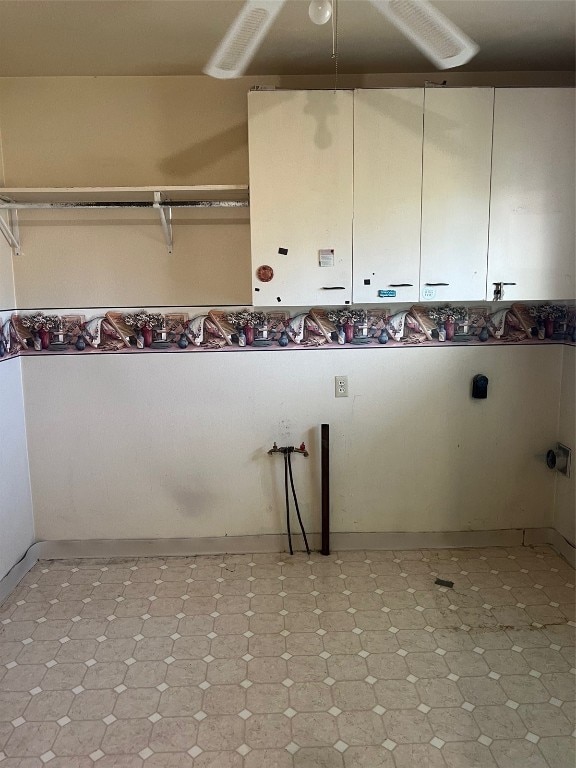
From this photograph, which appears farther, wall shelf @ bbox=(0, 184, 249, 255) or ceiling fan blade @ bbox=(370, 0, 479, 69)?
wall shelf @ bbox=(0, 184, 249, 255)

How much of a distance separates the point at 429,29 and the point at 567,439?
2099 millimetres

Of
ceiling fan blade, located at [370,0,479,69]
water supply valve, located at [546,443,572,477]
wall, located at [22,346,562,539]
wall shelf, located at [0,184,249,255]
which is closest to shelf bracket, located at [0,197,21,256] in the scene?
wall shelf, located at [0,184,249,255]

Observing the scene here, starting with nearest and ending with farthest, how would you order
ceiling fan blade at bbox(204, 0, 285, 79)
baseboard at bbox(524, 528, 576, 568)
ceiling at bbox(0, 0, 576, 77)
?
1. ceiling fan blade at bbox(204, 0, 285, 79)
2. ceiling at bbox(0, 0, 576, 77)
3. baseboard at bbox(524, 528, 576, 568)

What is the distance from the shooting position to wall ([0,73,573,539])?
267cm

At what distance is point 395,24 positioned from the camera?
5.02ft

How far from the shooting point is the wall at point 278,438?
9.30 feet

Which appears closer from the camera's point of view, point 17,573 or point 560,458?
point 17,573

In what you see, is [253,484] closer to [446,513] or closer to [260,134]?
[446,513]

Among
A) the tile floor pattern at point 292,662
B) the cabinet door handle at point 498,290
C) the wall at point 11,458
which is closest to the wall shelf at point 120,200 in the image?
the wall at point 11,458

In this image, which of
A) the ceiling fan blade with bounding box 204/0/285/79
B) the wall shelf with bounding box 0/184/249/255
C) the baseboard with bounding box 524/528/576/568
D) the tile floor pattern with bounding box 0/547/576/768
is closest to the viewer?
the ceiling fan blade with bounding box 204/0/285/79

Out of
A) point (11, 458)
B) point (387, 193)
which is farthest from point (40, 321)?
point (387, 193)

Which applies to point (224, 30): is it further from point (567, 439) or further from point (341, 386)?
point (567, 439)

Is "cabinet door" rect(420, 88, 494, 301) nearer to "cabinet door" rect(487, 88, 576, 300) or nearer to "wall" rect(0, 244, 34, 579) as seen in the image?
"cabinet door" rect(487, 88, 576, 300)

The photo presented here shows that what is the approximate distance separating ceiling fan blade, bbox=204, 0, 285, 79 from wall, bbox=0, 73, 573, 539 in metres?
1.07
